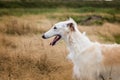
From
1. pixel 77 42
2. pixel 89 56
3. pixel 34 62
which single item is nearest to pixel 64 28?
pixel 77 42

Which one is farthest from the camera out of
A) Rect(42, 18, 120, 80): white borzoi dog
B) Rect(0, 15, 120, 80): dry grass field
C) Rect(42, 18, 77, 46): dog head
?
Rect(0, 15, 120, 80): dry grass field

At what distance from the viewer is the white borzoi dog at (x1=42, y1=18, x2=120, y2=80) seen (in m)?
8.58

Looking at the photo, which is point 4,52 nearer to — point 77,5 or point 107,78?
point 107,78

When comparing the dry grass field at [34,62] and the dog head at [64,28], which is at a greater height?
the dog head at [64,28]

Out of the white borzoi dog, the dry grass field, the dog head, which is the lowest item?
the dry grass field

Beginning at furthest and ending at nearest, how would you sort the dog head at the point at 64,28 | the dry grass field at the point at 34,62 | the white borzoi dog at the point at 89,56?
the dry grass field at the point at 34,62 → the dog head at the point at 64,28 → the white borzoi dog at the point at 89,56

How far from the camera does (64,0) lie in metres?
70.2

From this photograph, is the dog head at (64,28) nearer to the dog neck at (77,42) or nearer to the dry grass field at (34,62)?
the dog neck at (77,42)

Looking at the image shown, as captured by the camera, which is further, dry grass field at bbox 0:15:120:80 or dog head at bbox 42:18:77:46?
dry grass field at bbox 0:15:120:80

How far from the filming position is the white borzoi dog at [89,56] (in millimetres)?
8578

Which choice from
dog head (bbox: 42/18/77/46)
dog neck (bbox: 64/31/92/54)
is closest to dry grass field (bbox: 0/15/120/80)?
dog head (bbox: 42/18/77/46)

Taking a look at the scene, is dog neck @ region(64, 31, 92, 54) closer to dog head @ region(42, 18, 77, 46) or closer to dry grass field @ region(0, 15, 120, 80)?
dog head @ region(42, 18, 77, 46)

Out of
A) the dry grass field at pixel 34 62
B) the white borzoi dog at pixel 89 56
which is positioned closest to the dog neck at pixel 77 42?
the white borzoi dog at pixel 89 56

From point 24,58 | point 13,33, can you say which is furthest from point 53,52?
point 13,33
